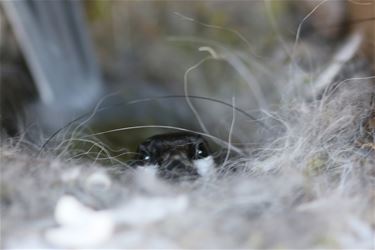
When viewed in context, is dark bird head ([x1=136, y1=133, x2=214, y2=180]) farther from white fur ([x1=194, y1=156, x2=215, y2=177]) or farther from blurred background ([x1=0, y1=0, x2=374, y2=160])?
blurred background ([x1=0, y1=0, x2=374, y2=160])

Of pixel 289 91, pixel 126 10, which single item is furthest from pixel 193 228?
pixel 126 10

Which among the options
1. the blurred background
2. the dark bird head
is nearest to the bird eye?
the dark bird head

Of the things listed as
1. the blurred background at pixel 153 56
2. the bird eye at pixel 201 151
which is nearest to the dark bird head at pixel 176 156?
the bird eye at pixel 201 151

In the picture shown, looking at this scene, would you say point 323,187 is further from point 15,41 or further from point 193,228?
point 15,41

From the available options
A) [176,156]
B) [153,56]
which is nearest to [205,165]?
[176,156]

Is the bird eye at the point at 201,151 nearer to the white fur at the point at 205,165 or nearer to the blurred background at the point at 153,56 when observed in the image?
the white fur at the point at 205,165

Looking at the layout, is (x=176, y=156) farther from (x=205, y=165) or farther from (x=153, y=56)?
(x=153, y=56)
